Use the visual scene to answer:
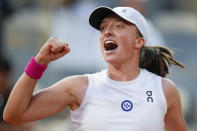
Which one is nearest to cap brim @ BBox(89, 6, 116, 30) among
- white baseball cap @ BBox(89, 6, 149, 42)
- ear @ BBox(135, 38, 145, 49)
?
white baseball cap @ BBox(89, 6, 149, 42)

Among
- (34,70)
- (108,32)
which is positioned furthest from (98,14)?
(34,70)

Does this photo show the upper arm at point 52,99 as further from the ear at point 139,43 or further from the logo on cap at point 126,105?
the ear at point 139,43

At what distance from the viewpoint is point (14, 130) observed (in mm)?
5910

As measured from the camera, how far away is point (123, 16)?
470cm

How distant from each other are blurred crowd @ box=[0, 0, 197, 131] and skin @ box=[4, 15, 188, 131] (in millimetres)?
2325

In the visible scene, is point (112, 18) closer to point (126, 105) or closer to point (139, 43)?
point (139, 43)

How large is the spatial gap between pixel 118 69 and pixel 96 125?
0.55 metres

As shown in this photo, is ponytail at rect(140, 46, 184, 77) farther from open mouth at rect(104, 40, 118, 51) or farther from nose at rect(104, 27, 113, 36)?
→ nose at rect(104, 27, 113, 36)

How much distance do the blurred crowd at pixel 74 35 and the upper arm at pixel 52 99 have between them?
7.62 ft

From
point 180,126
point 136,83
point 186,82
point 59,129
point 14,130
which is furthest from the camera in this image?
point 186,82

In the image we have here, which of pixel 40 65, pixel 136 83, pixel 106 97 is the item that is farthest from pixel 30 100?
pixel 136 83

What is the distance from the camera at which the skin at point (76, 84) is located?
4.39 meters

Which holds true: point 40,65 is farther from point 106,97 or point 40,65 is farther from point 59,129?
point 59,129

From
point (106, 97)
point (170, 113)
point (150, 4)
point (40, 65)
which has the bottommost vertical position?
point (150, 4)
